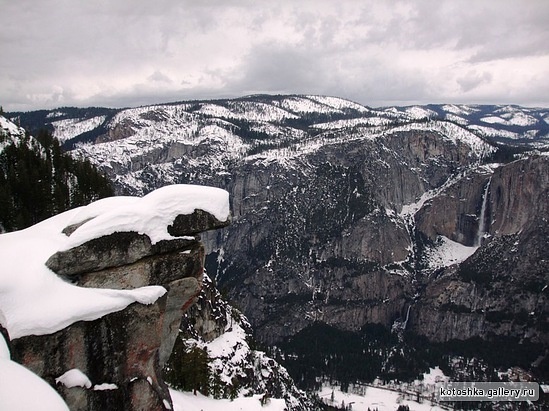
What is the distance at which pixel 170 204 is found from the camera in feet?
87.5

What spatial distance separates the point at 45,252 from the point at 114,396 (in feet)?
28.8

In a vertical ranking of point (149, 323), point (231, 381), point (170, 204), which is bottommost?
point (231, 381)

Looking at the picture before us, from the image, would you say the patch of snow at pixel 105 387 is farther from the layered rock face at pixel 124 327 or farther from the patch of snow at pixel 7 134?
the patch of snow at pixel 7 134

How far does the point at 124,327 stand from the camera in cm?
2297

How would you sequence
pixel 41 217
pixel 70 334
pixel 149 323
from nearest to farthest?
pixel 70 334 < pixel 149 323 < pixel 41 217

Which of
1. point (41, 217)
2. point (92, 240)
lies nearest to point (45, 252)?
point (92, 240)

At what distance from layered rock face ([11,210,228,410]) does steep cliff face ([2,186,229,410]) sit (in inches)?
1.9

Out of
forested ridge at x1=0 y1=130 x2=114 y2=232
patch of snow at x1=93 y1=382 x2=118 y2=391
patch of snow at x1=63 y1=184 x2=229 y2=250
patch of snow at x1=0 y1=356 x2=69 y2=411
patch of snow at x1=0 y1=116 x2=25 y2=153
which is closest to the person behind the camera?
patch of snow at x1=0 y1=356 x2=69 y2=411

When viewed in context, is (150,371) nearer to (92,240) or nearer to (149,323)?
(149,323)

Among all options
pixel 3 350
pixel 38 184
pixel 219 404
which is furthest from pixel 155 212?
pixel 38 184

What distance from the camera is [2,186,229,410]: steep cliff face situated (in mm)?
21141

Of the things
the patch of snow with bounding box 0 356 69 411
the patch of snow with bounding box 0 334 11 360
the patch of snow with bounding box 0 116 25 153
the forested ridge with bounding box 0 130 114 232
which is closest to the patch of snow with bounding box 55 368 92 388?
the patch of snow with bounding box 0 334 11 360

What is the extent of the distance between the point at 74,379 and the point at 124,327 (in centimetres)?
323

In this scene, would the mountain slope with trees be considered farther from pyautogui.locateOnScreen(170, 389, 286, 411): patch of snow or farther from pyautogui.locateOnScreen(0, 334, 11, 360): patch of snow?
pyautogui.locateOnScreen(0, 334, 11, 360): patch of snow
